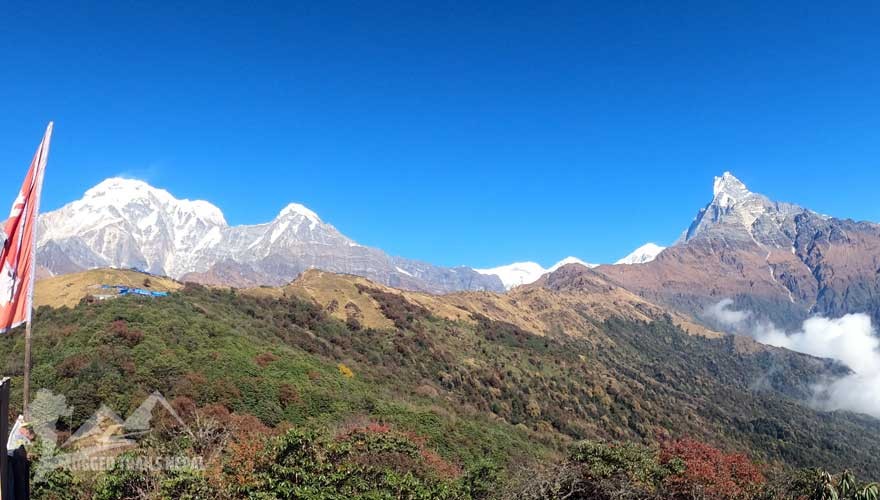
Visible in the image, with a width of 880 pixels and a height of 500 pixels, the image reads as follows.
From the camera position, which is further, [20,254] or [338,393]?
[338,393]

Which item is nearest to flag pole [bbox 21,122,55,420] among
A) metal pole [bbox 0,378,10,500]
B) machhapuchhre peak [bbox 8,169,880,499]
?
metal pole [bbox 0,378,10,500]

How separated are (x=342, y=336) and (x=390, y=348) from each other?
475 inches

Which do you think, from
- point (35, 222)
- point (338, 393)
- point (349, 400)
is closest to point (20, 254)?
point (35, 222)

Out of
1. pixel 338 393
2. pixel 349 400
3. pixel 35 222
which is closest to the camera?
pixel 35 222

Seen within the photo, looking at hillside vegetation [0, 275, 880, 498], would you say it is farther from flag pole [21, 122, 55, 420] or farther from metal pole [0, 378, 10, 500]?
flag pole [21, 122, 55, 420]

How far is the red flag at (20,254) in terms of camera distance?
30.8ft

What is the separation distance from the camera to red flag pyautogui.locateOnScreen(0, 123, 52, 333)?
9.39m

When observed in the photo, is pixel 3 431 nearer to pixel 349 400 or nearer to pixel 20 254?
pixel 20 254

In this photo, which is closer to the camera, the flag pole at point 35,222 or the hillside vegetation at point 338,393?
the flag pole at point 35,222

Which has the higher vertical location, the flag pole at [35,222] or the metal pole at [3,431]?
the flag pole at [35,222]

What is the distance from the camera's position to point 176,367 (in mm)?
59562

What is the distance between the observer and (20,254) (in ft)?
31.3

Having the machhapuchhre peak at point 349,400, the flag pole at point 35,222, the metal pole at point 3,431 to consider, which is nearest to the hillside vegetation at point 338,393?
the machhapuchhre peak at point 349,400

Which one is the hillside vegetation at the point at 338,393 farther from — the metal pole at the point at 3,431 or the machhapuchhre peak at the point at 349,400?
the metal pole at the point at 3,431
